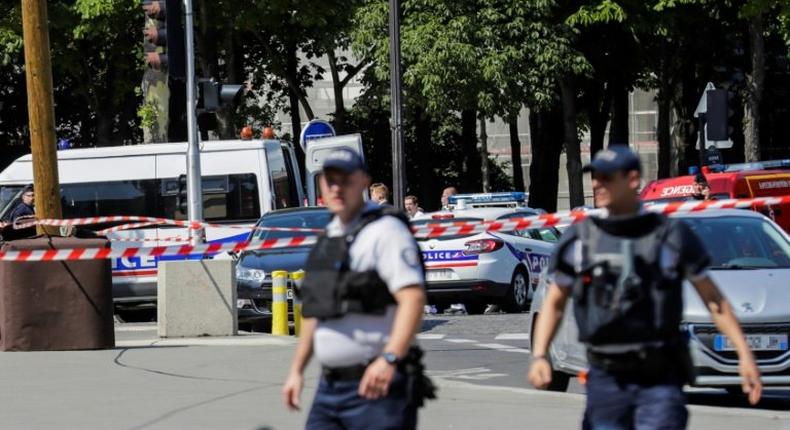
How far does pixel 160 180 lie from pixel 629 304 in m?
20.2

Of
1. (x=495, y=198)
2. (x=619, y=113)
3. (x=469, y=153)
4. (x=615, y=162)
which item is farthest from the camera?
(x=469, y=153)

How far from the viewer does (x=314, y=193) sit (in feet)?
95.1

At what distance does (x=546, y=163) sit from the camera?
4591cm

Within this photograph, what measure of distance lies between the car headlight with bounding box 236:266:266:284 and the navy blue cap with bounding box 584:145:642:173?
13.4 m

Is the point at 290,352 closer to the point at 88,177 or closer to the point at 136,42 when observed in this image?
the point at 88,177

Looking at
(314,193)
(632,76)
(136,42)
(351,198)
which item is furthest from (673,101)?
(351,198)

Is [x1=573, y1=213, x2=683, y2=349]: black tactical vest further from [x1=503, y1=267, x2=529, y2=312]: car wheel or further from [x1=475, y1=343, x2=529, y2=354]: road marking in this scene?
[x1=503, y1=267, x2=529, y2=312]: car wheel

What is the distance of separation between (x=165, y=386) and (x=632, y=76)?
36.1m

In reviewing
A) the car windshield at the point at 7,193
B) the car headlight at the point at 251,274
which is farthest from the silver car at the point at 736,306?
the car windshield at the point at 7,193

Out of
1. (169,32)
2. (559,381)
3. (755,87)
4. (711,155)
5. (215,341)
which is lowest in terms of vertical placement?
(215,341)

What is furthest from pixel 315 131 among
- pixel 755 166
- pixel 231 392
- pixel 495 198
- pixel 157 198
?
pixel 231 392

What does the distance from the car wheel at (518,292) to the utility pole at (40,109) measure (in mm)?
7366

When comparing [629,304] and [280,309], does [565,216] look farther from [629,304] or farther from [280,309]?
[629,304]

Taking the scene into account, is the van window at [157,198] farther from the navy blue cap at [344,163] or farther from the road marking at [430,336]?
the navy blue cap at [344,163]
